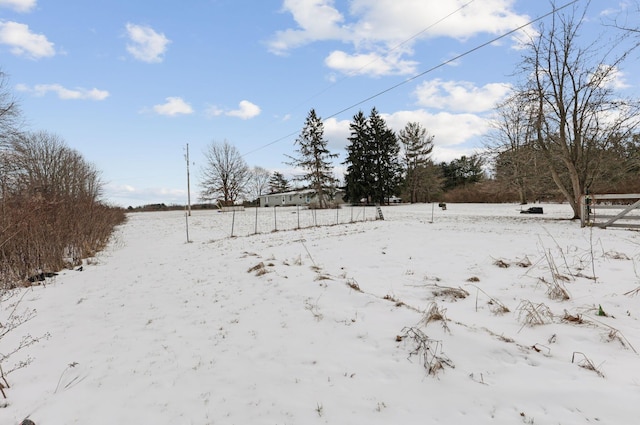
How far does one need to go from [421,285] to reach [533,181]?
61.3 ft

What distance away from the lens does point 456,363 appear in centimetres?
298

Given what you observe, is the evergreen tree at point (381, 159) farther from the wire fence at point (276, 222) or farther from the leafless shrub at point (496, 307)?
the leafless shrub at point (496, 307)

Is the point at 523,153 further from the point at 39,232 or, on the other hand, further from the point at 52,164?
the point at 52,164

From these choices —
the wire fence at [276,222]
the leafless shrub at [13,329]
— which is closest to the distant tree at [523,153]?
the wire fence at [276,222]

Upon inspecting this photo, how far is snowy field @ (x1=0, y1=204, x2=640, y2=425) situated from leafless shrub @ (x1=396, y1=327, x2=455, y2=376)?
0.02m

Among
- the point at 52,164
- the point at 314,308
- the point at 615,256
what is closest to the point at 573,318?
the point at 314,308

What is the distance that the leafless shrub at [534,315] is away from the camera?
3.62 meters

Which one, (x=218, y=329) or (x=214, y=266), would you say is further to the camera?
(x=214, y=266)

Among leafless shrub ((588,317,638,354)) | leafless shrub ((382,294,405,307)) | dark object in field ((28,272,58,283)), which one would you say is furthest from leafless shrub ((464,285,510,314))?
dark object in field ((28,272,58,283))

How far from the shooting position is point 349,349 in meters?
3.46

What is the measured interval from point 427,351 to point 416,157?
4864 cm

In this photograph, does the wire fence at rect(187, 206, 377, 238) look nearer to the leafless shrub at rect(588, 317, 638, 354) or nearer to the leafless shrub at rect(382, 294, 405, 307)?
the leafless shrub at rect(382, 294, 405, 307)

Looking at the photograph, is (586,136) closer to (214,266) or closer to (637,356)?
(637,356)

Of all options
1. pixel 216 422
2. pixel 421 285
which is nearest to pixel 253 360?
pixel 216 422
